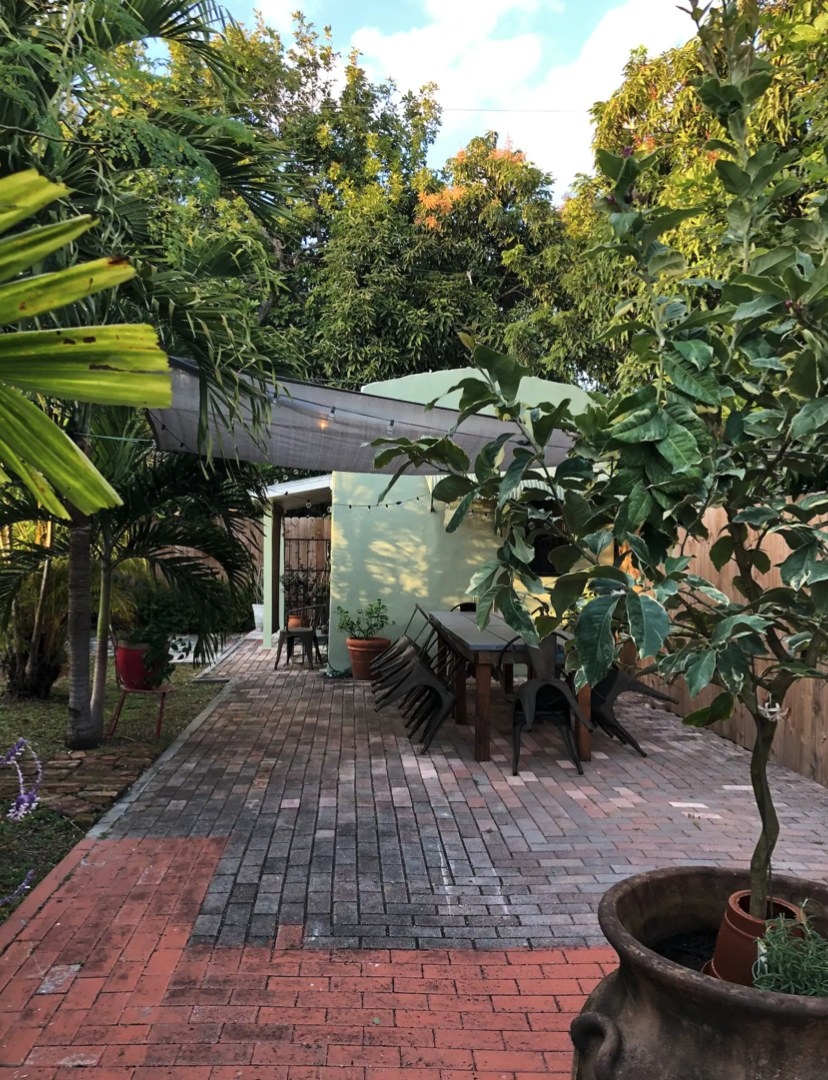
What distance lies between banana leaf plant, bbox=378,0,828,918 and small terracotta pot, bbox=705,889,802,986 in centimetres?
7

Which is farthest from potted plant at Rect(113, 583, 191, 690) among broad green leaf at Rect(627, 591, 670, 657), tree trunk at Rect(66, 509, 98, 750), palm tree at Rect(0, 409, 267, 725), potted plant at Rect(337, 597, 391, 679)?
broad green leaf at Rect(627, 591, 670, 657)

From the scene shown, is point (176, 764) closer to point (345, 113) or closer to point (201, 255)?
point (201, 255)

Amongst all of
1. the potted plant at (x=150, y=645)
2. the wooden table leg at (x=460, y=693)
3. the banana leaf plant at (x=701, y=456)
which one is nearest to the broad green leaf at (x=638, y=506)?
the banana leaf plant at (x=701, y=456)

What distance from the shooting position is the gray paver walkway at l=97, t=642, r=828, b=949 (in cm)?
328

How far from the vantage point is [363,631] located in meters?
9.09

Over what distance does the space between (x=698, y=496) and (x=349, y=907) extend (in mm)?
2622

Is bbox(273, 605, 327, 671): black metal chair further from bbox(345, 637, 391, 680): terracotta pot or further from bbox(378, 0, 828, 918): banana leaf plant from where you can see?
bbox(378, 0, 828, 918): banana leaf plant

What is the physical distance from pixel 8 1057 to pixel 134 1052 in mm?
367

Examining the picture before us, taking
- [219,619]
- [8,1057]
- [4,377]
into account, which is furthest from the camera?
[219,619]

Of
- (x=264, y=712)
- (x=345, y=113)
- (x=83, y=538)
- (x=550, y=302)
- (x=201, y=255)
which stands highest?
(x=345, y=113)

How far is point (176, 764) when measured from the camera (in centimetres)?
A: 550

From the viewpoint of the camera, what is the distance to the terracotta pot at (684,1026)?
1.47 metres

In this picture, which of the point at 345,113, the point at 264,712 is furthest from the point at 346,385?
the point at 264,712

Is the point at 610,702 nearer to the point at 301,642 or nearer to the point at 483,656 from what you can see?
the point at 483,656
